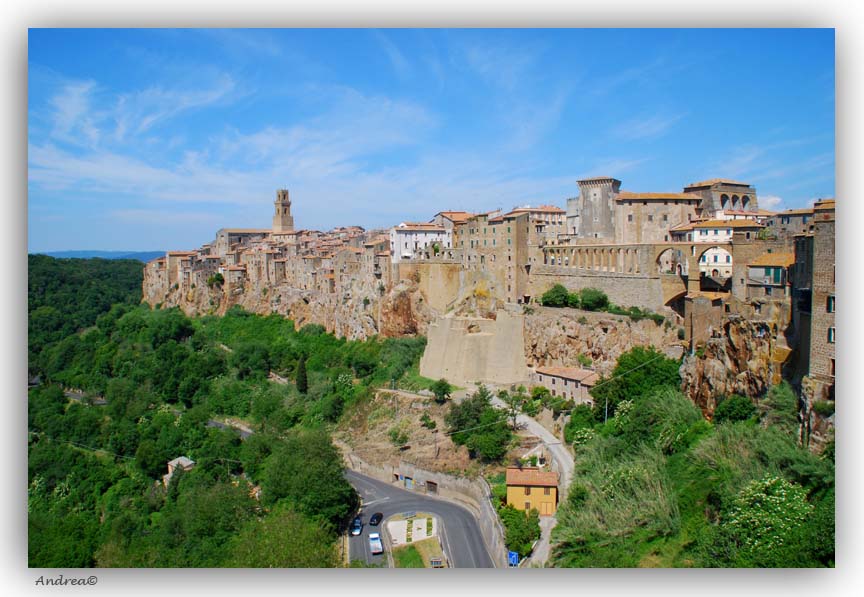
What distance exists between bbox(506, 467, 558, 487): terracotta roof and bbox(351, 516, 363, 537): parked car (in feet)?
8.49

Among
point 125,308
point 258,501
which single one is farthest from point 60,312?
point 258,501

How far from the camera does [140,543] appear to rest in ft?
31.9

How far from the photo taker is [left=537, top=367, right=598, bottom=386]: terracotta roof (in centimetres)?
1237

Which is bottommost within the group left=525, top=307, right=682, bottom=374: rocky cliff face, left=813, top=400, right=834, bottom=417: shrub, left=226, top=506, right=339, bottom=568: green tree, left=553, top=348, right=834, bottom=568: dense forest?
left=226, top=506, right=339, bottom=568: green tree

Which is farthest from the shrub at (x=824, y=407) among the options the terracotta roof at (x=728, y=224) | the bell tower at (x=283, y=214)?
the bell tower at (x=283, y=214)

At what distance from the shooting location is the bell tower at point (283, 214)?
30.9 m

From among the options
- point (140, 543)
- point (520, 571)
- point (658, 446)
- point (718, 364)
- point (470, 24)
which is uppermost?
point (470, 24)

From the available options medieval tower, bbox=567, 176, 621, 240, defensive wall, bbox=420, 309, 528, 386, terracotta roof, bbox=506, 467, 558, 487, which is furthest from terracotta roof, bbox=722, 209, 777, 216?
terracotta roof, bbox=506, 467, 558, 487

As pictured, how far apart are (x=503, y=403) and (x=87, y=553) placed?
299 inches

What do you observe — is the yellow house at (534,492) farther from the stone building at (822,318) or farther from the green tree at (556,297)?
the green tree at (556,297)

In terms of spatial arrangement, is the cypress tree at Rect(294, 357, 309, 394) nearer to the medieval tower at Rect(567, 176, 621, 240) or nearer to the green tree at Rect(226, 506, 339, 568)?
the green tree at Rect(226, 506, 339, 568)

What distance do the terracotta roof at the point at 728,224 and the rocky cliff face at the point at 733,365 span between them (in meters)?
5.70

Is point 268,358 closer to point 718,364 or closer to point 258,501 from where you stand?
point 258,501

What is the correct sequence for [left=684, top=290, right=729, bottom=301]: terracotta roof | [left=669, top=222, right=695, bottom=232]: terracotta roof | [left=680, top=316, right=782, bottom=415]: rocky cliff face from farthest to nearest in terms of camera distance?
[left=669, top=222, right=695, bottom=232]: terracotta roof → [left=684, top=290, right=729, bottom=301]: terracotta roof → [left=680, top=316, right=782, bottom=415]: rocky cliff face
